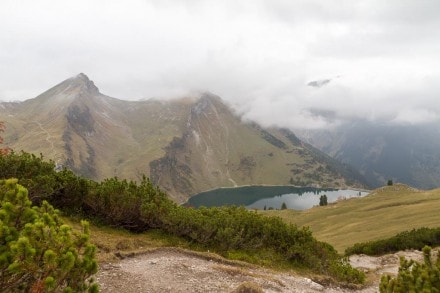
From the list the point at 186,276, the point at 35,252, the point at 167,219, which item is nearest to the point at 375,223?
the point at 167,219

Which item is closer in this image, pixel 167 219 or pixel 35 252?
pixel 35 252

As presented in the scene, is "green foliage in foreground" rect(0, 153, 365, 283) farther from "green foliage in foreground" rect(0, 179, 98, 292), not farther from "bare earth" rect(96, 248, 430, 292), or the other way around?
"green foliage in foreground" rect(0, 179, 98, 292)

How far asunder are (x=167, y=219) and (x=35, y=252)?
Result: 19.8 m

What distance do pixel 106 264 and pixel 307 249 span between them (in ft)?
54.9

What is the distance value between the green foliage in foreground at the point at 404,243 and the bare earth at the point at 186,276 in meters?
29.4

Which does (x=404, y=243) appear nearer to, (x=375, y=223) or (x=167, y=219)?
(x=167, y=219)

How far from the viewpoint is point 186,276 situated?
1934 cm

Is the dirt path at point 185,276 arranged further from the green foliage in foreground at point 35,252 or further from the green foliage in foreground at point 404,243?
the green foliage in foreground at point 404,243

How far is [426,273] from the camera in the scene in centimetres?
1102

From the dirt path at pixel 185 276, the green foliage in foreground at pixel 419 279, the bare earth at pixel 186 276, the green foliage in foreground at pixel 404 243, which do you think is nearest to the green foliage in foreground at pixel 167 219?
the bare earth at pixel 186 276

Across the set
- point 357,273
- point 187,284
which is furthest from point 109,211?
point 357,273

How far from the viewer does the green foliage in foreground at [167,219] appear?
27.6 meters

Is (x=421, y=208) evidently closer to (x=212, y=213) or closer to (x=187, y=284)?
(x=212, y=213)

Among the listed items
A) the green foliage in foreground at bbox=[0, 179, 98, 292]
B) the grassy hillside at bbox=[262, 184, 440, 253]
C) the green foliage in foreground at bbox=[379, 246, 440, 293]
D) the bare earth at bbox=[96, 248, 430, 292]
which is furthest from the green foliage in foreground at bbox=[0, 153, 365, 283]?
the grassy hillside at bbox=[262, 184, 440, 253]
